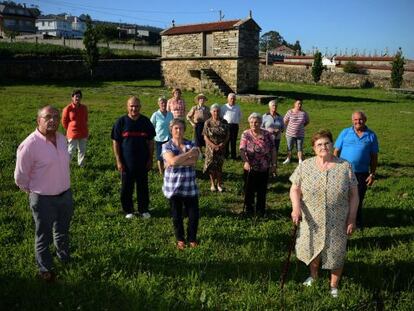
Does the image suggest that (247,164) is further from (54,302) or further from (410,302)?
(54,302)

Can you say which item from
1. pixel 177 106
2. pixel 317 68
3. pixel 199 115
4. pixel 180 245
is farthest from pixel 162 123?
pixel 317 68

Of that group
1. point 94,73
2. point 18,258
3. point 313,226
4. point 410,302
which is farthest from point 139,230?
point 94,73

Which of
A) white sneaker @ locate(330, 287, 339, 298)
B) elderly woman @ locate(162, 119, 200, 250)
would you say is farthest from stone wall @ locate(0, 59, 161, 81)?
white sneaker @ locate(330, 287, 339, 298)

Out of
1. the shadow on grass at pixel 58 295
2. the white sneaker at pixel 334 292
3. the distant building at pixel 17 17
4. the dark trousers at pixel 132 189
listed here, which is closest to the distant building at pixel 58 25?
the distant building at pixel 17 17

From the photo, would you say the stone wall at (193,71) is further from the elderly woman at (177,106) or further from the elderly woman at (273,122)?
the elderly woman at (177,106)

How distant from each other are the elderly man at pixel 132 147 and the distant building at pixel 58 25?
109 metres

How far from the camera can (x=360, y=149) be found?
6.43 m

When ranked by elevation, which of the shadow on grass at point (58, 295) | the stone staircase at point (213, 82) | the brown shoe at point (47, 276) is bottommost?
the shadow on grass at point (58, 295)

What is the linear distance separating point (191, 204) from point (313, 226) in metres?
1.75

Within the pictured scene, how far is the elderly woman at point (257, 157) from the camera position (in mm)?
6961

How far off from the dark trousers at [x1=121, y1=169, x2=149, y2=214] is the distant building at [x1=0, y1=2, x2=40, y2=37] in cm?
8816

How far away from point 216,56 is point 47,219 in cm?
2682

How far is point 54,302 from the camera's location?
4.20 m

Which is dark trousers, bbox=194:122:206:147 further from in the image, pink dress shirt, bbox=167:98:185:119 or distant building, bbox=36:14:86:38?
distant building, bbox=36:14:86:38
